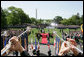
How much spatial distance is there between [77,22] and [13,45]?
214 ft

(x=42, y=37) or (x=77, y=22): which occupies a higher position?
(x=42, y=37)

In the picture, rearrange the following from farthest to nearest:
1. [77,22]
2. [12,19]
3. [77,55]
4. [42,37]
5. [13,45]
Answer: [77,22] < [12,19] < [42,37] < [13,45] < [77,55]

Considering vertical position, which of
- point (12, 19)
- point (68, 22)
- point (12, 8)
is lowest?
point (68, 22)

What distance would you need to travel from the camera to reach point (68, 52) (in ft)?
8.46

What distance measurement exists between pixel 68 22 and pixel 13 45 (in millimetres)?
66634

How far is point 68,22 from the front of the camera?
220 feet

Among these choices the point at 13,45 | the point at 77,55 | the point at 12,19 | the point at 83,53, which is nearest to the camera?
the point at 83,53

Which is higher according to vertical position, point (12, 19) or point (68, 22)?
point (12, 19)

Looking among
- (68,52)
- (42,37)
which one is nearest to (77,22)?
(42,37)

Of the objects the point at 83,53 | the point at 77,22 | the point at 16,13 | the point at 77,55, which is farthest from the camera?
the point at 77,22

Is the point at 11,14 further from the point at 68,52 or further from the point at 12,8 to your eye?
the point at 68,52

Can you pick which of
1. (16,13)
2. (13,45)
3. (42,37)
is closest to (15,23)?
(16,13)

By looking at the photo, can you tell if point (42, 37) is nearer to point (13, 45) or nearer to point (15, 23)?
point (13, 45)

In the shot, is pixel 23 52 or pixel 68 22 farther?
pixel 68 22
